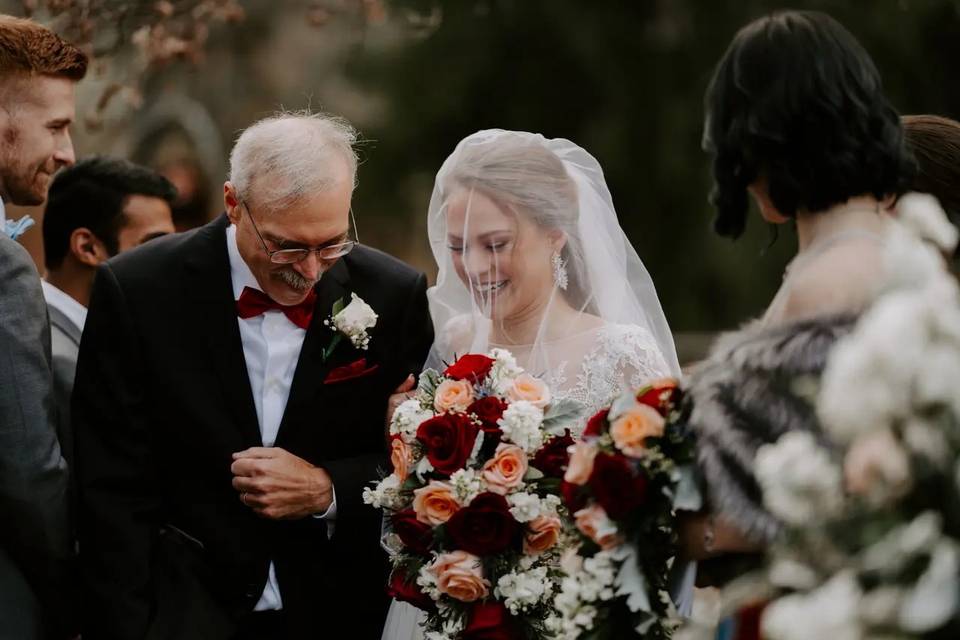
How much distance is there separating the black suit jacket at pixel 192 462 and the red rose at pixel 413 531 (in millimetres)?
388

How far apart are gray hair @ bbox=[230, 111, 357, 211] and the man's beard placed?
19cm

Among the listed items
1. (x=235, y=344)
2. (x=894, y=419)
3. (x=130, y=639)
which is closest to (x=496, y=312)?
(x=235, y=344)

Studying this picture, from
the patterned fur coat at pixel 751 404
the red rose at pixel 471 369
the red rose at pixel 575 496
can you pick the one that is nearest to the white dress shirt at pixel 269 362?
the red rose at pixel 471 369

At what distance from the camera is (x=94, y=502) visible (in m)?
3.62

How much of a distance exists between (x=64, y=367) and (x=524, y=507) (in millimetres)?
1764

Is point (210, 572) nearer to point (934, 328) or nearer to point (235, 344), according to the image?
point (235, 344)

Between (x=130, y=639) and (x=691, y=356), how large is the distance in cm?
570

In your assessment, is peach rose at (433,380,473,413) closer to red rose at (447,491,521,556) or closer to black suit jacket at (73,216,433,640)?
red rose at (447,491,521,556)

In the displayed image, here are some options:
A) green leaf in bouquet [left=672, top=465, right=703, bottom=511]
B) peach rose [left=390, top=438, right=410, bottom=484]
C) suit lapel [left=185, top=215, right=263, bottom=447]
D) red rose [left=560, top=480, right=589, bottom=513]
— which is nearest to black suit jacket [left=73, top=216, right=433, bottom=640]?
suit lapel [left=185, top=215, right=263, bottom=447]

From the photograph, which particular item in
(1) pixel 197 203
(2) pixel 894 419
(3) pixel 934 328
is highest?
(3) pixel 934 328

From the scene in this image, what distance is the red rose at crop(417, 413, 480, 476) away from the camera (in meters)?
3.25

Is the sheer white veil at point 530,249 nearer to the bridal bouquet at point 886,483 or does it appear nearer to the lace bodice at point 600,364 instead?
the lace bodice at point 600,364

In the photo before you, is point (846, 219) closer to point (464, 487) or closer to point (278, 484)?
point (464, 487)

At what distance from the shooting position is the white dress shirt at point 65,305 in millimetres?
4422
